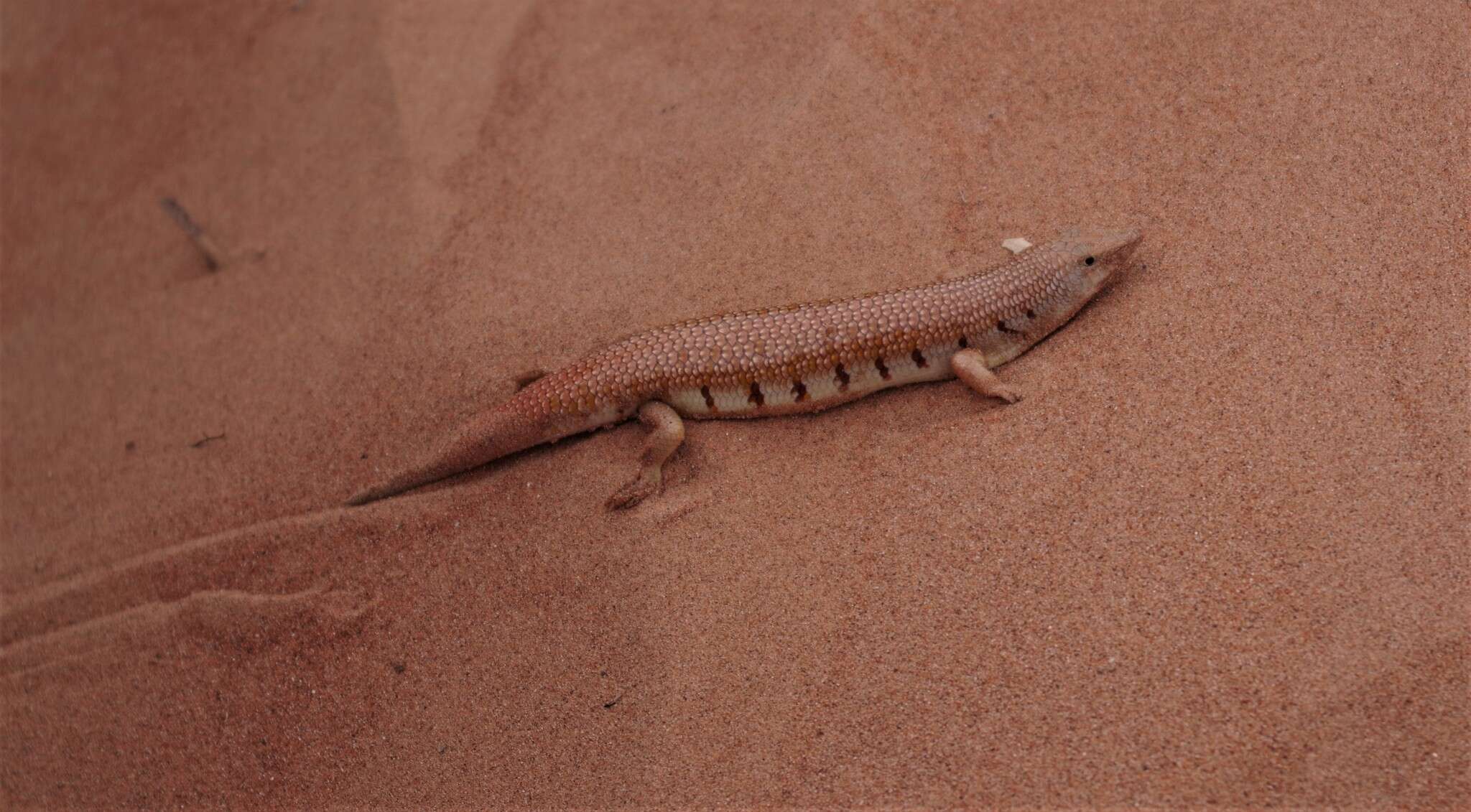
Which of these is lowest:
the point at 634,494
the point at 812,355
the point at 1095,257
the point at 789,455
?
the point at 634,494

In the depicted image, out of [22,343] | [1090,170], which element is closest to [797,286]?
[1090,170]

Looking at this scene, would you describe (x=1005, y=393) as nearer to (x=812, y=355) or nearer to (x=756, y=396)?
(x=812, y=355)

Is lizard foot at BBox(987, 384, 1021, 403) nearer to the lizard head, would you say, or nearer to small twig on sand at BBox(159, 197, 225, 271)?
the lizard head

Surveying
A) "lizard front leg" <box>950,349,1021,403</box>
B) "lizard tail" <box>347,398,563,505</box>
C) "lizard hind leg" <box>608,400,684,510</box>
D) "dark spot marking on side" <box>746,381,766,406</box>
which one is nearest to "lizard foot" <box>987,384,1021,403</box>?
"lizard front leg" <box>950,349,1021,403</box>

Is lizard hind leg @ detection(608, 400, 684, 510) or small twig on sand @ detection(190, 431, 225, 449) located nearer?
lizard hind leg @ detection(608, 400, 684, 510)

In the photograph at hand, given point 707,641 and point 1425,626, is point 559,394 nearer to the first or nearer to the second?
point 707,641

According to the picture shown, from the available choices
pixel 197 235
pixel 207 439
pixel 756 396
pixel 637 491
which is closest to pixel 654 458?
pixel 637 491

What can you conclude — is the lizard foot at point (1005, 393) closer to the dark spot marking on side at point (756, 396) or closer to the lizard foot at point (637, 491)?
the dark spot marking on side at point (756, 396)
